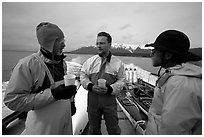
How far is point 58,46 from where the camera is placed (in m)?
1.14

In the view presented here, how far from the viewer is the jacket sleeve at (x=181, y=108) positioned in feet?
2.57

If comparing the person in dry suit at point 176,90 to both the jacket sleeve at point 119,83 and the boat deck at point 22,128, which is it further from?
the boat deck at point 22,128

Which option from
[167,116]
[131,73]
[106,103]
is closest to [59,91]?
[167,116]

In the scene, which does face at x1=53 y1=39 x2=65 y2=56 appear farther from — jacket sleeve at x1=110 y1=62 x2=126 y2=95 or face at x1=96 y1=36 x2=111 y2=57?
jacket sleeve at x1=110 y1=62 x2=126 y2=95

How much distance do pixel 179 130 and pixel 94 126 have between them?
1.22 metres

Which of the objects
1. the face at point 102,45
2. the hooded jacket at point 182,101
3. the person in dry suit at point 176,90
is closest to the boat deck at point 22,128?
the face at point 102,45

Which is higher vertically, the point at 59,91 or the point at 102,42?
the point at 102,42

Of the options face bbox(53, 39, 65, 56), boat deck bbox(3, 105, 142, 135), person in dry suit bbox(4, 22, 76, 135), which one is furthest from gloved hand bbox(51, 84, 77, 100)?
boat deck bbox(3, 105, 142, 135)

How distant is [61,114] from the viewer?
1128 millimetres

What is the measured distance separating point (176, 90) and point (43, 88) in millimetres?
876

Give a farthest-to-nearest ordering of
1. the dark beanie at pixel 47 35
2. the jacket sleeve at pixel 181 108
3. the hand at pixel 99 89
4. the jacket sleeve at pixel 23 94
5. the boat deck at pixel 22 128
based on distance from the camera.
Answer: the boat deck at pixel 22 128, the hand at pixel 99 89, the dark beanie at pixel 47 35, the jacket sleeve at pixel 23 94, the jacket sleeve at pixel 181 108

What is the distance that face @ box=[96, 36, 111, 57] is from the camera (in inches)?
68.4

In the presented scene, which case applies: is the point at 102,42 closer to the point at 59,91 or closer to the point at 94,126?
the point at 59,91

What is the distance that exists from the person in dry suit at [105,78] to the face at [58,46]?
2.12ft
